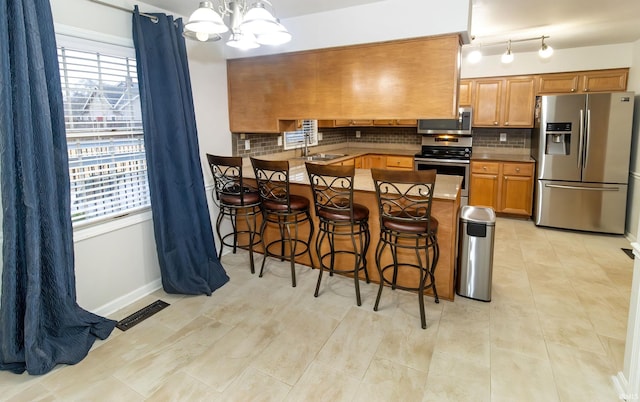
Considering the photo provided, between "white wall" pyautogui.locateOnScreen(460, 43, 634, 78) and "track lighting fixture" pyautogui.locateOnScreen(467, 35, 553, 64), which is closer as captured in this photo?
"track lighting fixture" pyautogui.locateOnScreen(467, 35, 553, 64)

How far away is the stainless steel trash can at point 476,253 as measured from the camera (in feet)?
9.40

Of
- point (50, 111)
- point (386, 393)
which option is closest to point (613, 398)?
point (386, 393)

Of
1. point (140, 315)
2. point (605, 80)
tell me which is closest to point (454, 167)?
point (605, 80)

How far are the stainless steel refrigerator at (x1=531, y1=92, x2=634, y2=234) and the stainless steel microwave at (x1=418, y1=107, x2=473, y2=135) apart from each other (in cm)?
93

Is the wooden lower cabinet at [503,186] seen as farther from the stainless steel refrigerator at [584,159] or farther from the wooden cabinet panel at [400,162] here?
the wooden cabinet panel at [400,162]

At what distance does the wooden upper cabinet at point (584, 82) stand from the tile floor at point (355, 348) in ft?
9.10

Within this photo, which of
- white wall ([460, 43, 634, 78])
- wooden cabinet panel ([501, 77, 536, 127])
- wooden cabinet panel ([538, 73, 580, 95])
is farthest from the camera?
wooden cabinet panel ([501, 77, 536, 127])

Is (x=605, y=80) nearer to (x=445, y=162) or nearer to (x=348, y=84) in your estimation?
(x=445, y=162)

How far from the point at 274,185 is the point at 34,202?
187 cm

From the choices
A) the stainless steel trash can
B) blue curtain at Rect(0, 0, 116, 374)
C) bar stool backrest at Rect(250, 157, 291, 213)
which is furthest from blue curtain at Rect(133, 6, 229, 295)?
the stainless steel trash can

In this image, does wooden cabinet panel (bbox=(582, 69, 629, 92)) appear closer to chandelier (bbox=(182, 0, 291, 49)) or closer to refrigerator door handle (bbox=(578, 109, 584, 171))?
refrigerator door handle (bbox=(578, 109, 584, 171))

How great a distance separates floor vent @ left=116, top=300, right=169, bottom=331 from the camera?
2.66 meters

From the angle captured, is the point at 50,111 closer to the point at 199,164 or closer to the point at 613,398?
the point at 199,164

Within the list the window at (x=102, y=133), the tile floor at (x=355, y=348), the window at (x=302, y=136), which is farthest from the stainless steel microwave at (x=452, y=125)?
the window at (x=102, y=133)
